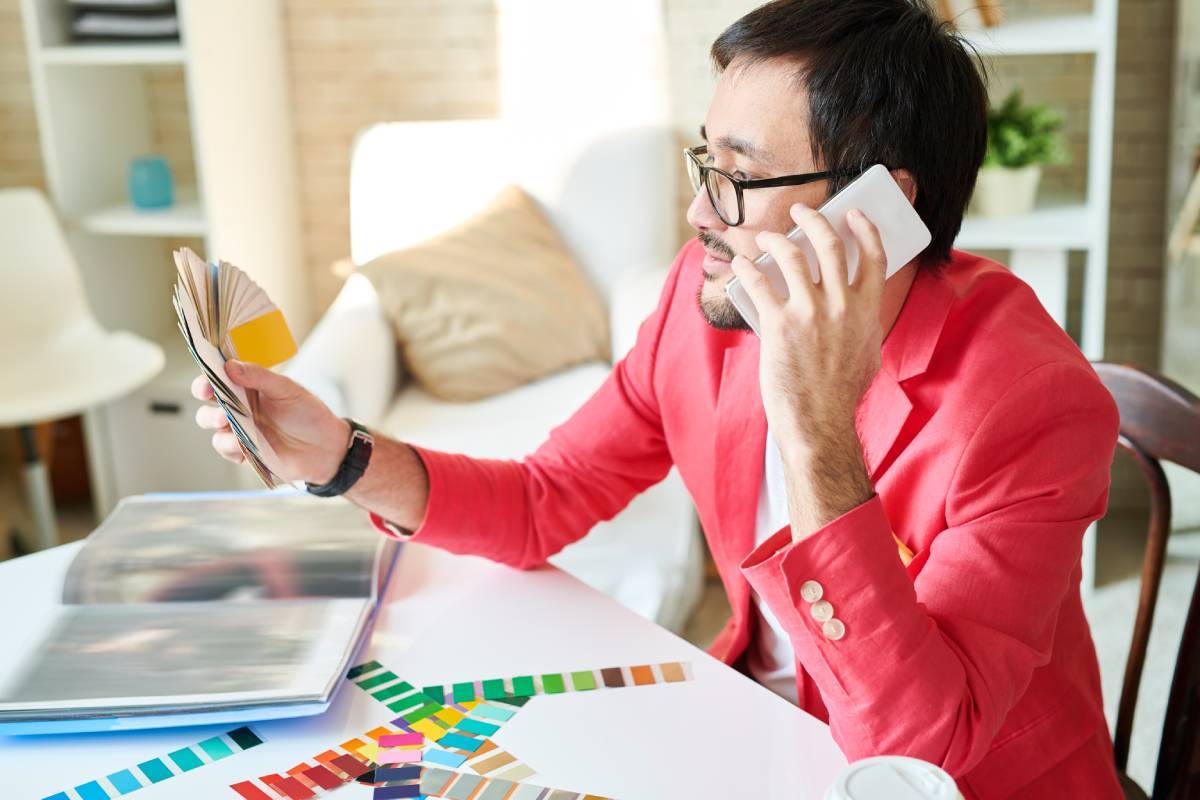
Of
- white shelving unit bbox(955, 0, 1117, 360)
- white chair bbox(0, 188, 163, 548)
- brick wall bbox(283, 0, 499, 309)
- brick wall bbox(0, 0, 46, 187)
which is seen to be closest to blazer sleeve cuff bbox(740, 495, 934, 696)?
white shelving unit bbox(955, 0, 1117, 360)

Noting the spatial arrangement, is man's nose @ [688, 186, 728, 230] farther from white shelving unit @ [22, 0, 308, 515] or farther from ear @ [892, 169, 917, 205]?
white shelving unit @ [22, 0, 308, 515]


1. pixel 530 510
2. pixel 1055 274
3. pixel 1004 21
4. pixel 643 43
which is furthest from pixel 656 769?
pixel 643 43

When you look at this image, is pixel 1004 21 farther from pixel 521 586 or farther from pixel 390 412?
pixel 521 586

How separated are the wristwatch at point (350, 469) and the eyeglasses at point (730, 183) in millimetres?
422

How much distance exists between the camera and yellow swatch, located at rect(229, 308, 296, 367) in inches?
44.8

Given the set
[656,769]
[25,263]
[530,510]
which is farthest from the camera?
[25,263]

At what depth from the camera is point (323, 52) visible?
3.20 metres

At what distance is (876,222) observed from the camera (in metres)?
1.03

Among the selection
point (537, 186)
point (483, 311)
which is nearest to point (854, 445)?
point (483, 311)

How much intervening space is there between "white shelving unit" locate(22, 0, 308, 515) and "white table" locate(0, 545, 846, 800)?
189cm

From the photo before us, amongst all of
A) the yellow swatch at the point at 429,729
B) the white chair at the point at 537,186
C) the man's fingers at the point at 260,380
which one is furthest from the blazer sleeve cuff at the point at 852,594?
the white chair at the point at 537,186

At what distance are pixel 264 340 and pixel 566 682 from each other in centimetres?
43

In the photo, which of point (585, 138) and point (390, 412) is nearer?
point (390, 412)

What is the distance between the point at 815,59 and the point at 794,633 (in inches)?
20.5
